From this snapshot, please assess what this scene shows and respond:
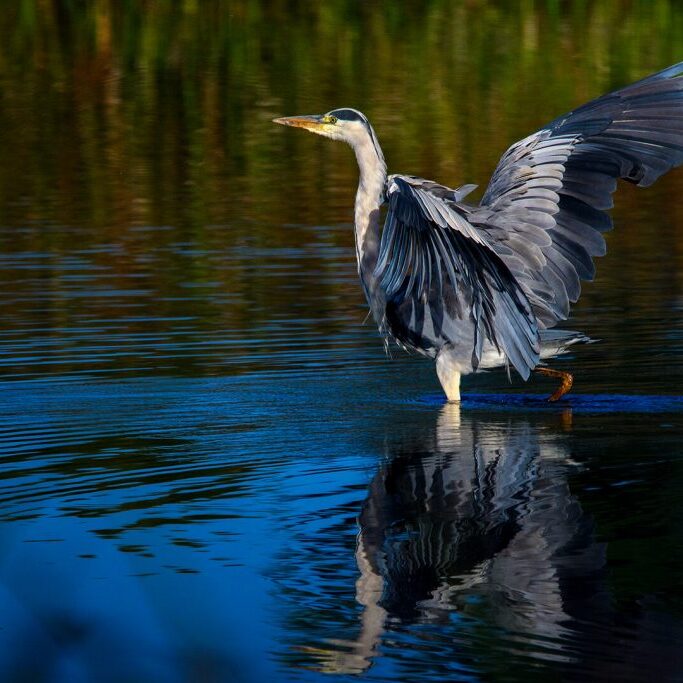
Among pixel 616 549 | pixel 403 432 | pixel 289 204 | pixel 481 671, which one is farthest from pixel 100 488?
pixel 289 204

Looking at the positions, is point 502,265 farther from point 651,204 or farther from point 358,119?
point 651,204

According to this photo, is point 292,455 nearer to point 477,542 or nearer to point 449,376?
point 449,376

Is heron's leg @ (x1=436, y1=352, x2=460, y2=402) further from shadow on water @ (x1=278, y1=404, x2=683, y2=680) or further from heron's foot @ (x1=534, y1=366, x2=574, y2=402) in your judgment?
shadow on water @ (x1=278, y1=404, x2=683, y2=680)

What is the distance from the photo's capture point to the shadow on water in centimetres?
453

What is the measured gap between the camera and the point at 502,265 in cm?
691

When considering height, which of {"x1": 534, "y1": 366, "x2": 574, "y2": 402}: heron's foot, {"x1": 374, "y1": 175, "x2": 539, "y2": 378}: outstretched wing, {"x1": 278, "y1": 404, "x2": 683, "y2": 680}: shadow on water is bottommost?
{"x1": 278, "y1": 404, "x2": 683, "y2": 680}: shadow on water

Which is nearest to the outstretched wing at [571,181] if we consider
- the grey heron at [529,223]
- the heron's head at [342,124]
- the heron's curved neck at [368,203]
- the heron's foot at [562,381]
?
the grey heron at [529,223]

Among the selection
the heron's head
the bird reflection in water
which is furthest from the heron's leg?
the heron's head

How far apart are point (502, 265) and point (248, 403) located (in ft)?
5.50

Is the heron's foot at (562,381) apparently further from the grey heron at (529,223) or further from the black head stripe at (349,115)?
the black head stripe at (349,115)

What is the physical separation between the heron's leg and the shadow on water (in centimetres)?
77

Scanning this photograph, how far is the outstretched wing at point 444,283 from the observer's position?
22.2 ft

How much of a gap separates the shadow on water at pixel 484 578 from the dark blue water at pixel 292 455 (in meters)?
0.01

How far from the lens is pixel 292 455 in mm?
6992
